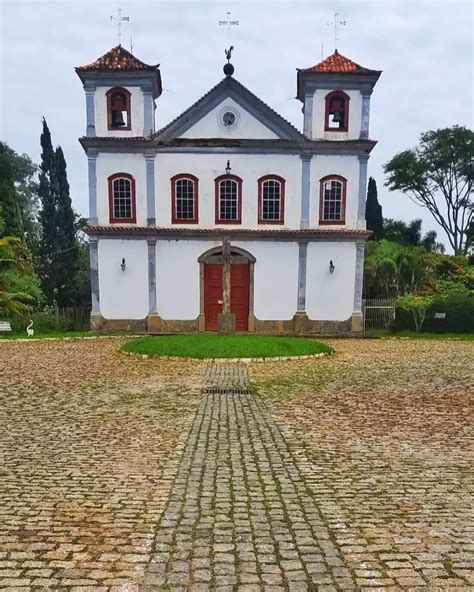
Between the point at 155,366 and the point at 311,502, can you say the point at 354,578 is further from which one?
the point at 155,366

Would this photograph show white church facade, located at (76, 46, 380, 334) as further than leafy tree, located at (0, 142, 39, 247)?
No

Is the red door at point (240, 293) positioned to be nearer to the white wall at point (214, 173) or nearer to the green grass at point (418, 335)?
the white wall at point (214, 173)

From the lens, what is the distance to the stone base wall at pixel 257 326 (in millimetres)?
19750

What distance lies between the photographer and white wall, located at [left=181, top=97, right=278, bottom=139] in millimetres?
19391

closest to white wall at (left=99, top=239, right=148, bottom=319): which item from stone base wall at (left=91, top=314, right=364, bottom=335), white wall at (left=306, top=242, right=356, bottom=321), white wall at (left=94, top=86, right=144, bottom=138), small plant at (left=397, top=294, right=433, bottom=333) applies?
stone base wall at (left=91, top=314, right=364, bottom=335)

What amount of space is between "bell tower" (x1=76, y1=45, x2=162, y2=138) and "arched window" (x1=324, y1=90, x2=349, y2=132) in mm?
6836

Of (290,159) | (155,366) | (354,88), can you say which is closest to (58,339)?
(155,366)

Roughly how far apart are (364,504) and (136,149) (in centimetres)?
1772

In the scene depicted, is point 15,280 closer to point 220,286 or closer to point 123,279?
point 123,279

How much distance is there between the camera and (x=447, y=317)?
20.1 meters

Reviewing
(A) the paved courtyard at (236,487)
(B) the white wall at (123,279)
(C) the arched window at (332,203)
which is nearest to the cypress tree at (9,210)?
(B) the white wall at (123,279)

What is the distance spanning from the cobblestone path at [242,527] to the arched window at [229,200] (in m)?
14.6

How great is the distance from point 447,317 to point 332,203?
651 centimetres

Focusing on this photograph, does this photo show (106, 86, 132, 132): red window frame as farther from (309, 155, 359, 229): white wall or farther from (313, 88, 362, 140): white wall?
(309, 155, 359, 229): white wall
